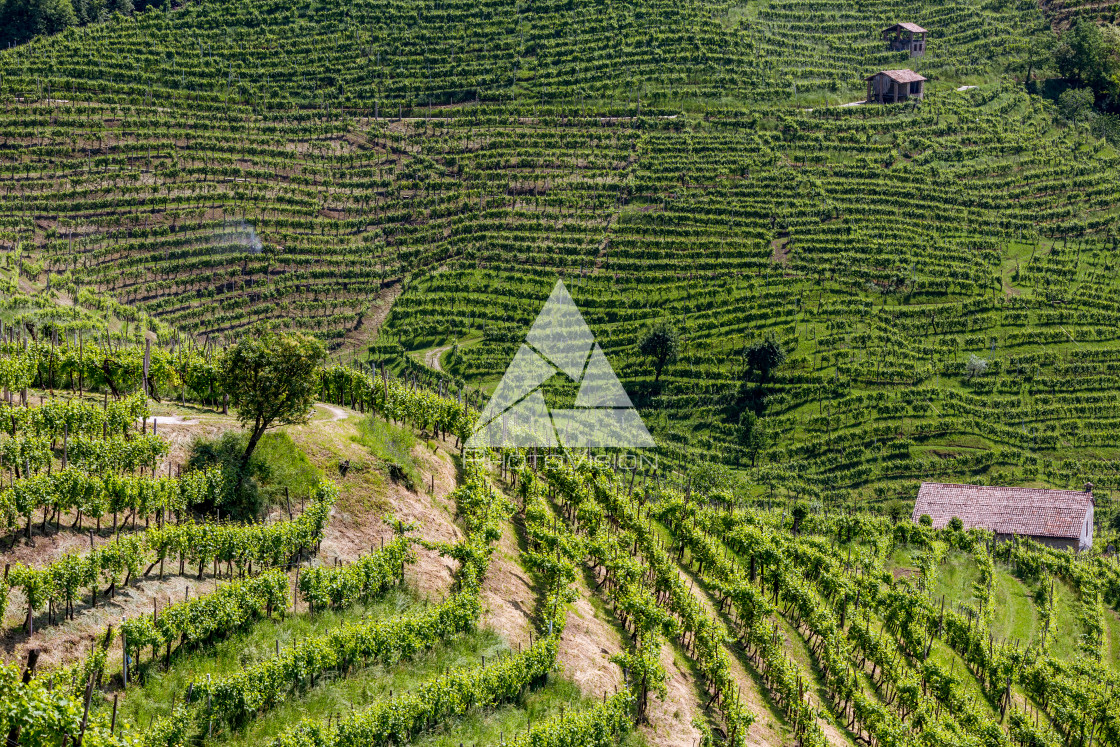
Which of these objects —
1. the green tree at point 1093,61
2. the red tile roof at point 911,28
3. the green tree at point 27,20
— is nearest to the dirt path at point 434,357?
the green tree at point 27,20

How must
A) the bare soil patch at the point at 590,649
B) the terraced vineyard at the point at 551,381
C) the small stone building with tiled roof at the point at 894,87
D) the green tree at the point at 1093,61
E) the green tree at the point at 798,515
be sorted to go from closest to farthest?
the terraced vineyard at the point at 551,381, the bare soil patch at the point at 590,649, the green tree at the point at 798,515, the small stone building with tiled roof at the point at 894,87, the green tree at the point at 1093,61

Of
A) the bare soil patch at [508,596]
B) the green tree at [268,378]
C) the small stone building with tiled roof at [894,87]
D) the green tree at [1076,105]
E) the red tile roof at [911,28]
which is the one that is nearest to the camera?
the bare soil patch at [508,596]

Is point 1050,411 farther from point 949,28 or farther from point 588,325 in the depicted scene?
point 949,28

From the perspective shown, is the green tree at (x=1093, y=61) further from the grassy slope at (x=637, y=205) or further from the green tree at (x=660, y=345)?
the green tree at (x=660, y=345)

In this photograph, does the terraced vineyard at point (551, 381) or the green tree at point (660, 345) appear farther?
the green tree at point (660, 345)

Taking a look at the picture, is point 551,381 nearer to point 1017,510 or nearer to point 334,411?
point 334,411

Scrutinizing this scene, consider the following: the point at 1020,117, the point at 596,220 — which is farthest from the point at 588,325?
the point at 1020,117

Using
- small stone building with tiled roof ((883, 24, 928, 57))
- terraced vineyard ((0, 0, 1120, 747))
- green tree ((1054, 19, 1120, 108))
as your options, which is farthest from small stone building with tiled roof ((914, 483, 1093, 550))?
small stone building with tiled roof ((883, 24, 928, 57))
